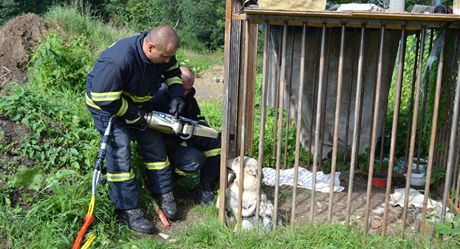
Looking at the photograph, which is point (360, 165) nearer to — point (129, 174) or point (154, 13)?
point (129, 174)

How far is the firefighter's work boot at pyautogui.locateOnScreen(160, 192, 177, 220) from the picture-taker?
177 inches

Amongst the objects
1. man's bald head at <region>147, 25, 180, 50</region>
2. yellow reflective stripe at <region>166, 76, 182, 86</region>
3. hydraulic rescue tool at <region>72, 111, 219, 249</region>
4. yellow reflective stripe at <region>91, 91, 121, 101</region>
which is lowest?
hydraulic rescue tool at <region>72, 111, 219, 249</region>

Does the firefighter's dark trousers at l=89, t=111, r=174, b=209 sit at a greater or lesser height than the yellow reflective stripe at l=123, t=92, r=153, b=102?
lesser

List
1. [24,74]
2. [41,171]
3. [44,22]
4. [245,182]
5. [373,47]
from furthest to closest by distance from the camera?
[44,22] < [24,74] < [373,47] < [41,171] < [245,182]

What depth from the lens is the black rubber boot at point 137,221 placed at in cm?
Answer: 421

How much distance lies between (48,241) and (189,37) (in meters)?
20.2

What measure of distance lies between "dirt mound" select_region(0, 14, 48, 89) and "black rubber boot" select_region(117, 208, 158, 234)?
182 inches

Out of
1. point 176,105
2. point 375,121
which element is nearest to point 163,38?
point 176,105

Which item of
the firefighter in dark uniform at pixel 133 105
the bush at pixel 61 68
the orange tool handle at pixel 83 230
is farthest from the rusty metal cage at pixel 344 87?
the bush at pixel 61 68

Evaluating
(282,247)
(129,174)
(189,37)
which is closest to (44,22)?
(129,174)

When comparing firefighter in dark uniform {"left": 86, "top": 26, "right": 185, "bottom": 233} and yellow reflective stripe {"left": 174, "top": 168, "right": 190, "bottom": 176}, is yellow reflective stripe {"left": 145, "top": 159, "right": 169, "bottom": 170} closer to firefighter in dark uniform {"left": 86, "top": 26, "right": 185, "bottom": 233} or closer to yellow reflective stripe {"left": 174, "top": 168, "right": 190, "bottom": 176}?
firefighter in dark uniform {"left": 86, "top": 26, "right": 185, "bottom": 233}

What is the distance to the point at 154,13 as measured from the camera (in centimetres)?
2452

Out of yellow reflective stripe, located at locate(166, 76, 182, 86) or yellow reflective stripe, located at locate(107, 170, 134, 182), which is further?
yellow reflective stripe, located at locate(166, 76, 182, 86)

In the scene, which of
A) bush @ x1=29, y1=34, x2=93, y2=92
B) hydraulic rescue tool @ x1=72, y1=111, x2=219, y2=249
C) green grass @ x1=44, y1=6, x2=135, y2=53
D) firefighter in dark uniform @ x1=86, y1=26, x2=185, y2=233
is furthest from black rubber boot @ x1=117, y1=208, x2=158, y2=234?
green grass @ x1=44, y1=6, x2=135, y2=53
